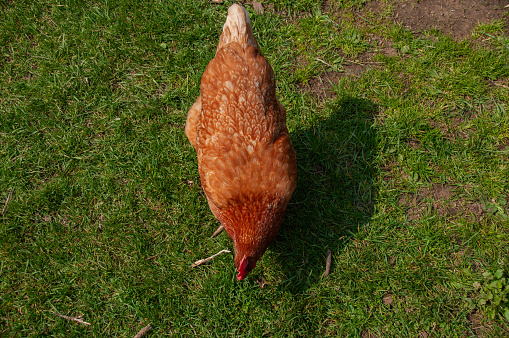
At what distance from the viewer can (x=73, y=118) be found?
3.67 meters

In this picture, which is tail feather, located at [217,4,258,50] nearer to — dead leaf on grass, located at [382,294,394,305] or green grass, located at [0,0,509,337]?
green grass, located at [0,0,509,337]

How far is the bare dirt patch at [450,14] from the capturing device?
3.95m

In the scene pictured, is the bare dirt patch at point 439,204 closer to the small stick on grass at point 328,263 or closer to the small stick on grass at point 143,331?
the small stick on grass at point 328,263

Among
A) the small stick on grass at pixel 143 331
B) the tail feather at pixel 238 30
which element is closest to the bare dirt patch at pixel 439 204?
the tail feather at pixel 238 30

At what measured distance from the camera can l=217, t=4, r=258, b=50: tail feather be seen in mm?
2740

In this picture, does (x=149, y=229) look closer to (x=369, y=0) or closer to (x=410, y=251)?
(x=410, y=251)

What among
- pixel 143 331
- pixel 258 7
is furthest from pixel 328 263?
pixel 258 7

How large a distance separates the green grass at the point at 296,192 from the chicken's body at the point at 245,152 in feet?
2.65

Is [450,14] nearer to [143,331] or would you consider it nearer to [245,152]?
[245,152]

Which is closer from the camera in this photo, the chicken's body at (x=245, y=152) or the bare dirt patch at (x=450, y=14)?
the chicken's body at (x=245, y=152)

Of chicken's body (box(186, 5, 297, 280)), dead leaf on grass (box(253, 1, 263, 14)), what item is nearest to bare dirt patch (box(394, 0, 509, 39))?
dead leaf on grass (box(253, 1, 263, 14))

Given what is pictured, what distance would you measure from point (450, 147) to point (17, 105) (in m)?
5.23

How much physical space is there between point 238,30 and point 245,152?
1191mm

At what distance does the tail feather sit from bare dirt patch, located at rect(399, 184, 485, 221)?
93.7 inches
